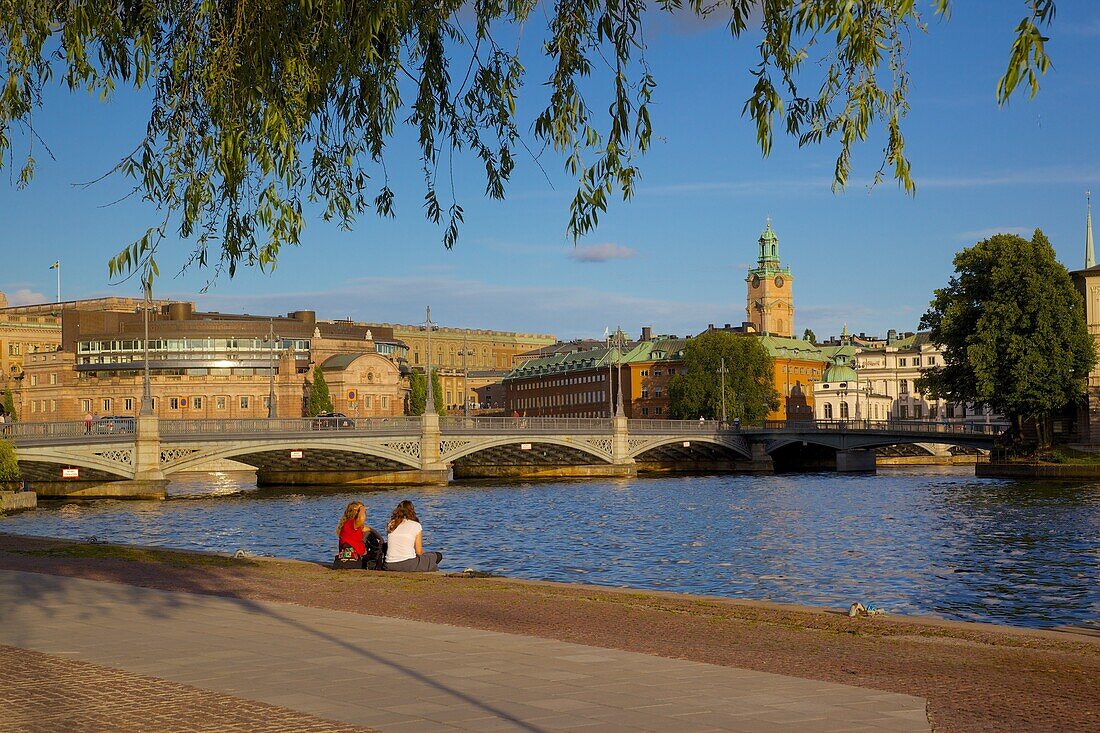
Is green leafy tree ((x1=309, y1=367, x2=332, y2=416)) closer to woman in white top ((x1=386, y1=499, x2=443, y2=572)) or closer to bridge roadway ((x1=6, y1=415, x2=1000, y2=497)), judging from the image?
bridge roadway ((x1=6, y1=415, x2=1000, y2=497))

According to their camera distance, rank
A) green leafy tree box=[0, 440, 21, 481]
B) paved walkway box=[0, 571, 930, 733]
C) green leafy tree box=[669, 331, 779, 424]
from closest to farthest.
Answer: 1. paved walkway box=[0, 571, 930, 733]
2. green leafy tree box=[0, 440, 21, 481]
3. green leafy tree box=[669, 331, 779, 424]

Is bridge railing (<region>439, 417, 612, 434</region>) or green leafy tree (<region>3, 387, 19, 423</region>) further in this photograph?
green leafy tree (<region>3, 387, 19, 423</region>)

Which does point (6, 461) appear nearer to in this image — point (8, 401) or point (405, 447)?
Result: point (405, 447)

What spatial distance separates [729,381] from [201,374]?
2281 inches

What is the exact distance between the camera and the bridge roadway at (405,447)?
2862 inches

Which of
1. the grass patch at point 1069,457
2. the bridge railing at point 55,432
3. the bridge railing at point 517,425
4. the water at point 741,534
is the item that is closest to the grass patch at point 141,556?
the water at point 741,534

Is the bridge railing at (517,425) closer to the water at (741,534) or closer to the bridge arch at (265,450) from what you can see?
the bridge arch at (265,450)

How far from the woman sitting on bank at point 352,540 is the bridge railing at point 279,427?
2051 inches

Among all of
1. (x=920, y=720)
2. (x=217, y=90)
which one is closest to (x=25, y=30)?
(x=217, y=90)

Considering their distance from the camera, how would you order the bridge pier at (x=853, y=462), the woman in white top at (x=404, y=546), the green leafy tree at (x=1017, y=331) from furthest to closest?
1. the bridge pier at (x=853, y=462)
2. the green leafy tree at (x=1017, y=331)
3. the woman in white top at (x=404, y=546)

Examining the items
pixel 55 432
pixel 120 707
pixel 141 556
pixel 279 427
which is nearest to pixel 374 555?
pixel 141 556

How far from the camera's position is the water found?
101 ft

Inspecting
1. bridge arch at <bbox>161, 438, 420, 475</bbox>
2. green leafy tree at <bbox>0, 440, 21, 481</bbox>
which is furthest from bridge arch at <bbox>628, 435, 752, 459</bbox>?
green leafy tree at <bbox>0, 440, 21, 481</bbox>

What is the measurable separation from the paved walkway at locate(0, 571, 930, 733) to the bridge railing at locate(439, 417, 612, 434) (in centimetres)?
7233
